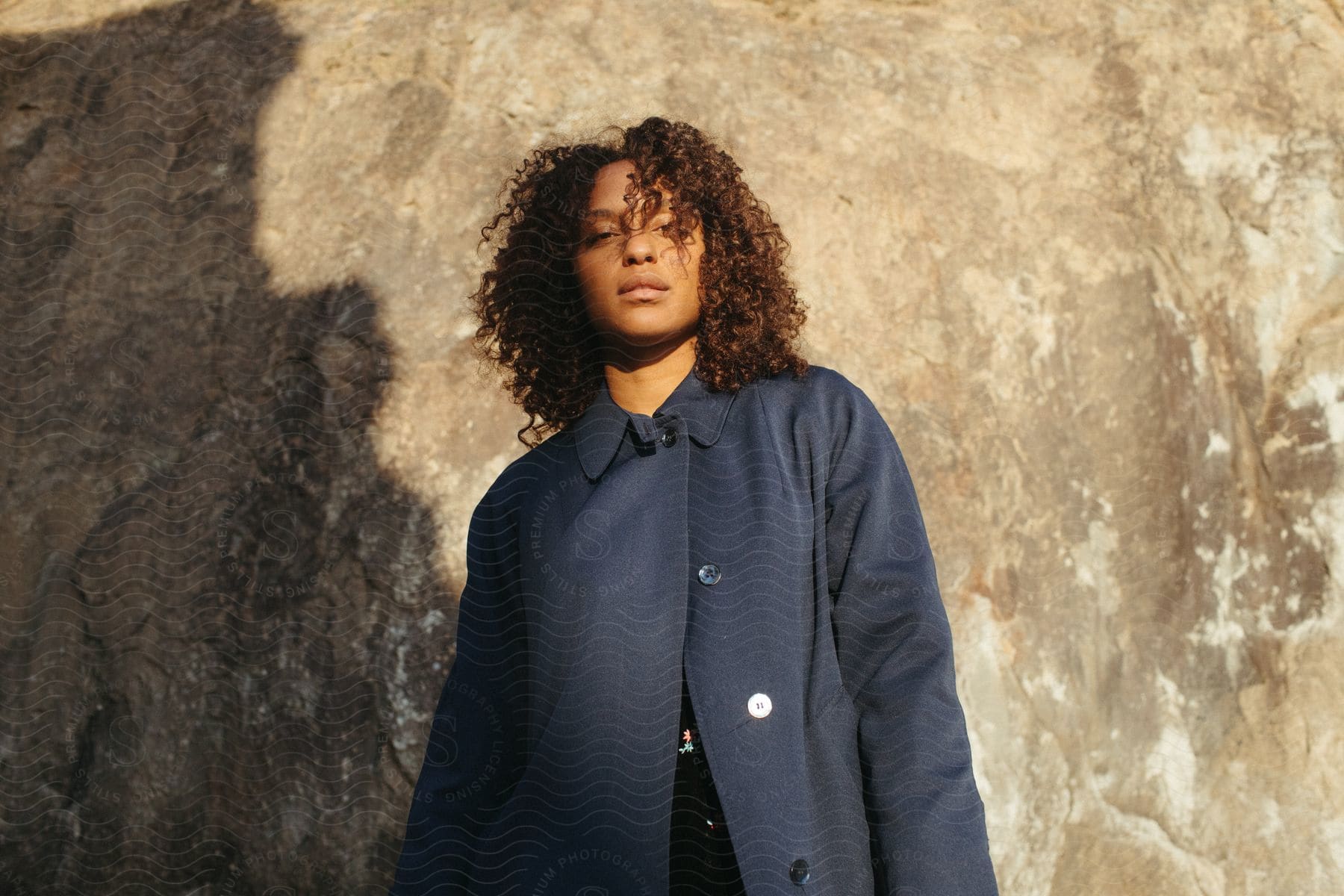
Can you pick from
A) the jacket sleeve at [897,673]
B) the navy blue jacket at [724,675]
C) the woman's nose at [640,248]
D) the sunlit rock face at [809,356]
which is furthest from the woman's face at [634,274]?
the sunlit rock face at [809,356]

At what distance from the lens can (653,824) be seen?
4.88 ft

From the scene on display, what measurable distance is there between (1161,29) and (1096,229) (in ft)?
1.64

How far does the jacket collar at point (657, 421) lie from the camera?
1661 millimetres

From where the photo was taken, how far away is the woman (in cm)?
147

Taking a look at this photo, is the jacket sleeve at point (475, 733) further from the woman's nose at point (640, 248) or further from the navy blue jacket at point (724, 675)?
the woman's nose at point (640, 248)

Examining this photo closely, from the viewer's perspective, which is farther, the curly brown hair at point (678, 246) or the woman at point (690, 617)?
the curly brown hair at point (678, 246)

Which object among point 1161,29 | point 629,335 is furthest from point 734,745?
point 1161,29

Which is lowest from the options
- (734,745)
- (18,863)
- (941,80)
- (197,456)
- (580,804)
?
(18,863)

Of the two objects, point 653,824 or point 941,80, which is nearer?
point 653,824

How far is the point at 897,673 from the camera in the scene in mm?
1503

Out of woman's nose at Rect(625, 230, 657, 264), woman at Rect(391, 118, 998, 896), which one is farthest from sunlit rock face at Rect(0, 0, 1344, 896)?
woman's nose at Rect(625, 230, 657, 264)

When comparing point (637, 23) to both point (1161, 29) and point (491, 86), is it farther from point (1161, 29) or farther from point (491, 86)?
point (1161, 29)

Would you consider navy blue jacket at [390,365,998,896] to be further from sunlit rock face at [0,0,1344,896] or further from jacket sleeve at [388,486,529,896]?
sunlit rock face at [0,0,1344,896]

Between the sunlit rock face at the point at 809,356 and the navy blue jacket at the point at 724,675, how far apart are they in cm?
86
